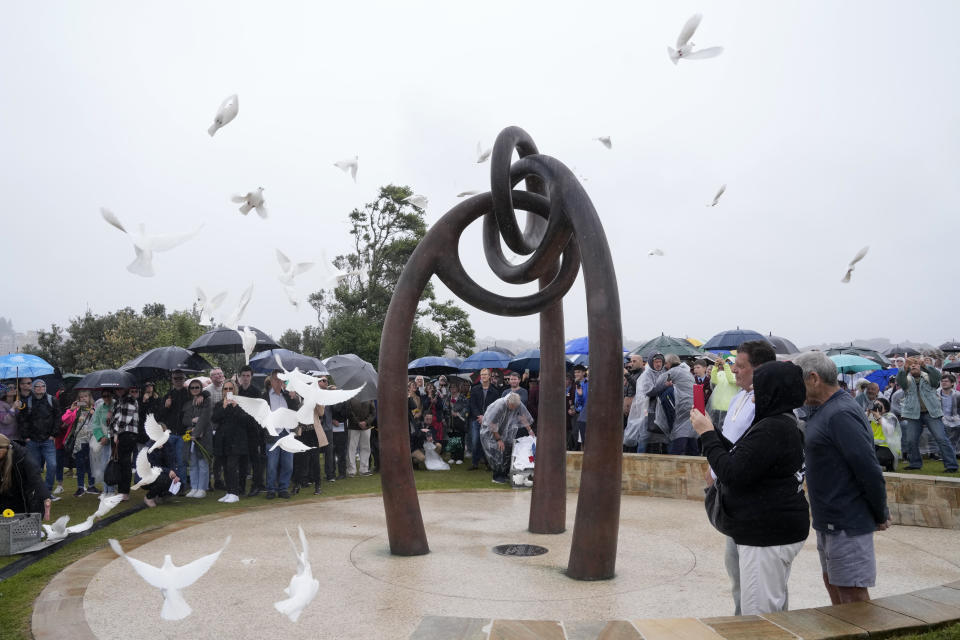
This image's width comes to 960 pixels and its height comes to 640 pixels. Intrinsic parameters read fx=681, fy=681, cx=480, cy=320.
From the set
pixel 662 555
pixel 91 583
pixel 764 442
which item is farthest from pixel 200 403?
pixel 764 442

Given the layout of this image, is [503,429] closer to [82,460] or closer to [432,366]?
[432,366]

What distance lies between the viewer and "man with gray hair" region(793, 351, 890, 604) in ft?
12.9

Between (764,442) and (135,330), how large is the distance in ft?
140

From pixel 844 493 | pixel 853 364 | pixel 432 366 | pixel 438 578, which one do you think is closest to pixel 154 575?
pixel 438 578

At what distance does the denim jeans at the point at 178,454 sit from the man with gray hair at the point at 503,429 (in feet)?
16.7

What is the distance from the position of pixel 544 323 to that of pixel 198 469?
6560 millimetres

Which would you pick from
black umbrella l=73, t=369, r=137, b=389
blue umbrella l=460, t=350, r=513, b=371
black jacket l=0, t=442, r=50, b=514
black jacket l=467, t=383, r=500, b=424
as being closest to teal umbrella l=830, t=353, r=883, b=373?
blue umbrella l=460, t=350, r=513, b=371

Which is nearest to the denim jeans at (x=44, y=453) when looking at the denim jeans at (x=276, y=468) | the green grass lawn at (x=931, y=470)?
the denim jeans at (x=276, y=468)

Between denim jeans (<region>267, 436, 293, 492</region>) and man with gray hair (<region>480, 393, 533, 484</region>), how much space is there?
3.46 meters

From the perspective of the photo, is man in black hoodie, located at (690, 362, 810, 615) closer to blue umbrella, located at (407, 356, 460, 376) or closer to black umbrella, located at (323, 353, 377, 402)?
black umbrella, located at (323, 353, 377, 402)

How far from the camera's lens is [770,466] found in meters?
3.80

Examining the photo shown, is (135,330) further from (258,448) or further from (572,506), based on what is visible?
(572,506)

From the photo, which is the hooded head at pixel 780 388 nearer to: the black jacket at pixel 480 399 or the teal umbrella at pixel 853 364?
the black jacket at pixel 480 399

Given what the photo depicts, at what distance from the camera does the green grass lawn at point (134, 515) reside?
16.7 ft
